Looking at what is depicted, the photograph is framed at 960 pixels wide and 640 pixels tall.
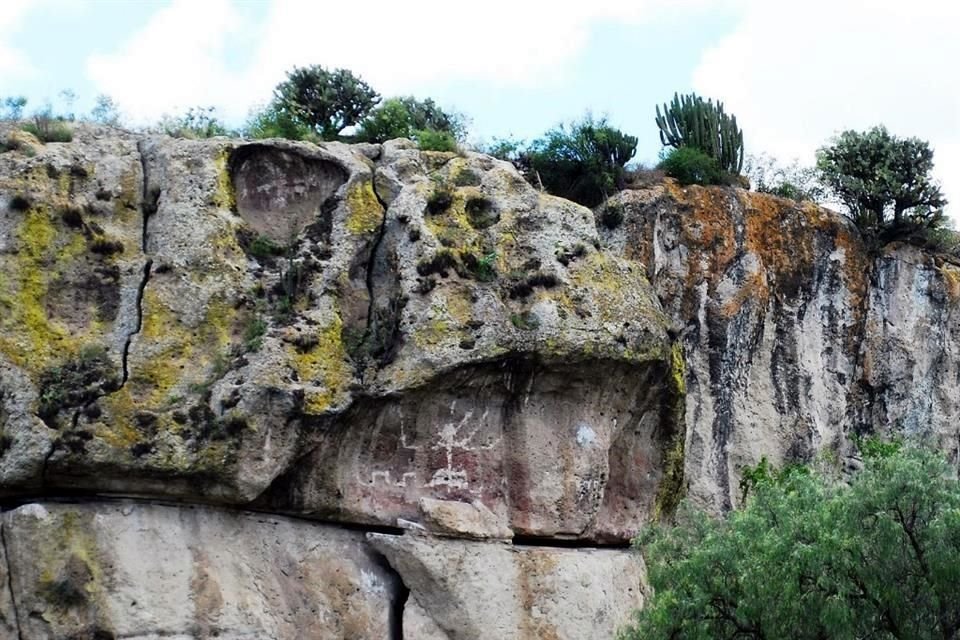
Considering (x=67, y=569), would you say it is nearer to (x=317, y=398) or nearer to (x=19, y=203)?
(x=317, y=398)

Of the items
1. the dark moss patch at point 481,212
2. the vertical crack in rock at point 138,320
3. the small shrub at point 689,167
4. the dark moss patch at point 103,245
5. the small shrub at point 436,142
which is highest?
the small shrub at point 689,167

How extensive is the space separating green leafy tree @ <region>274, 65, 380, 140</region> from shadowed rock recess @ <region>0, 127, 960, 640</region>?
4055mm

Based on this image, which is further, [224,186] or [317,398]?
[224,186]

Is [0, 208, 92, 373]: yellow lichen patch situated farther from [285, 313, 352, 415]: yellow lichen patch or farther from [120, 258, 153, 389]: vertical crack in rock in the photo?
[285, 313, 352, 415]: yellow lichen patch

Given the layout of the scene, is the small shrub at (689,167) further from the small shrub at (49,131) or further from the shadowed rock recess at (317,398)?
the small shrub at (49,131)

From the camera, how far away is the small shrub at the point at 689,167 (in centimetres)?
2541

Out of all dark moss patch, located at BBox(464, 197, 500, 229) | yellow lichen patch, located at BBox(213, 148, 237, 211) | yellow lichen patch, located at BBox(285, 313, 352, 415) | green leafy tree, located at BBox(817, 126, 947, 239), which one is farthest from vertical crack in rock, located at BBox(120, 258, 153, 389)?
green leafy tree, located at BBox(817, 126, 947, 239)

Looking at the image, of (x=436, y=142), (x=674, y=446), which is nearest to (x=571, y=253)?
(x=436, y=142)

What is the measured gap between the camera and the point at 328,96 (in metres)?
25.6

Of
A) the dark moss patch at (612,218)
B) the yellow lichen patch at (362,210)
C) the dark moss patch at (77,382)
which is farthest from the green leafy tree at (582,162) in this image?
the dark moss patch at (77,382)

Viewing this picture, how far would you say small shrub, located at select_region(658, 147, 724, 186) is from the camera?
25.4m

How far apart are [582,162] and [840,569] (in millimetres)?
11691

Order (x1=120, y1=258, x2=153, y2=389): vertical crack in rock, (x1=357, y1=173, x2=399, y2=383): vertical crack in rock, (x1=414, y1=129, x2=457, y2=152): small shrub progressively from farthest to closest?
(x1=414, y1=129, x2=457, y2=152): small shrub < (x1=357, y1=173, x2=399, y2=383): vertical crack in rock < (x1=120, y1=258, x2=153, y2=389): vertical crack in rock

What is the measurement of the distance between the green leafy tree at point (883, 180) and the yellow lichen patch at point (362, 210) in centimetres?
1056
